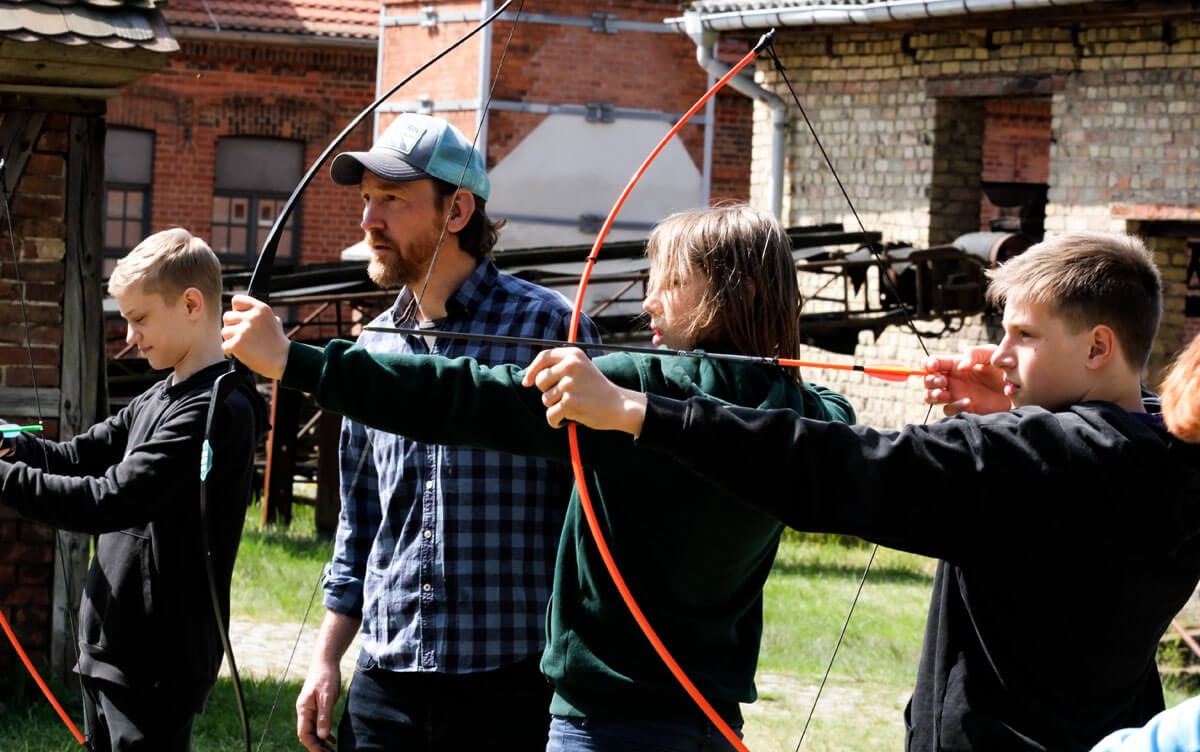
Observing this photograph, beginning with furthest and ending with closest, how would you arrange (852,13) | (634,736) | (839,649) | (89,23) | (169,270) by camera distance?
(852,13) → (839,649) → (89,23) → (169,270) → (634,736)

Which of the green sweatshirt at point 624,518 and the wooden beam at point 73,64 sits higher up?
the wooden beam at point 73,64

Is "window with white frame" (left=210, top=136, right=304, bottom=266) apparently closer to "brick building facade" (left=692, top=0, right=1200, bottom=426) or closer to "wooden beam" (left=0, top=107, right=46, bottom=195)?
"brick building facade" (left=692, top=0, right=1200, bottom=426)

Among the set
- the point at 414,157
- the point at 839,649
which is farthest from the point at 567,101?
the point at 414,157

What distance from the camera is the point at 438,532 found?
267cm

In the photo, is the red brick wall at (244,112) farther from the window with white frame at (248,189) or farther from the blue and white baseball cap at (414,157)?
the blue and white baseball cap at (414,157)

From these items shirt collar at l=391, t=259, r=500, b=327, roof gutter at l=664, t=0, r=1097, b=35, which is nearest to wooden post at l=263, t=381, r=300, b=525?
roof gutter at l=664, t=0, r=1097, b=35

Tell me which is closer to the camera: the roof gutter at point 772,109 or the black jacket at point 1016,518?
Answer: the black jacket at point 1016,518

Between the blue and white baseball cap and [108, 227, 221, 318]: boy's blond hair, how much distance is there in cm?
52

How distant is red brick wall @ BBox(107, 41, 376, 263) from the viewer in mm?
18125

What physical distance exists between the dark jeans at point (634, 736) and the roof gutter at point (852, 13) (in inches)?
361

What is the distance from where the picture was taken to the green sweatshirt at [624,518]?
2.14 metres

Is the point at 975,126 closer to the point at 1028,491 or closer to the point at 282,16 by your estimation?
the point at 282,16

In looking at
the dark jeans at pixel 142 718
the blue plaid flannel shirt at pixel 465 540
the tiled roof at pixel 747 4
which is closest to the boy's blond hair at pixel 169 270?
the blue plaid flannel shirt at pixel 465 540

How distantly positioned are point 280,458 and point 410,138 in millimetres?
8014
